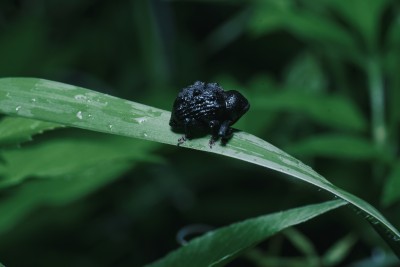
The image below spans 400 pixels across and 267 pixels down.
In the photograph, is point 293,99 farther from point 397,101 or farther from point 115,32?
point 115,32

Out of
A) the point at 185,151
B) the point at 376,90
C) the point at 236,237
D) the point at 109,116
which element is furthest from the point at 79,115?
the point at 185,151

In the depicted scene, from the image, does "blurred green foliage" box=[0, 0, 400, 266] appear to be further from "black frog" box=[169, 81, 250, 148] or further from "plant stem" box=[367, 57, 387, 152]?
"black frog" box=[169, 81, 250, 148]

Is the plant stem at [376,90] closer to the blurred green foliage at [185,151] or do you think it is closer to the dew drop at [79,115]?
the blurred green foliage at [185,151]

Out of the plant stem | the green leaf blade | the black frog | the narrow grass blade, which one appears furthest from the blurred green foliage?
the green leaf blade

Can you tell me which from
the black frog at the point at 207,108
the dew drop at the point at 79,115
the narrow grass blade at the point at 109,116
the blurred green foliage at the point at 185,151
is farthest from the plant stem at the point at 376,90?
the dew drop at the point at 79,115

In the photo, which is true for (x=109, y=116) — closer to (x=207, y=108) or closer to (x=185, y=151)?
(x=207, y=108)

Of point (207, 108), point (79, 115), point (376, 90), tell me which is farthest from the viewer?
point (376, 90)
